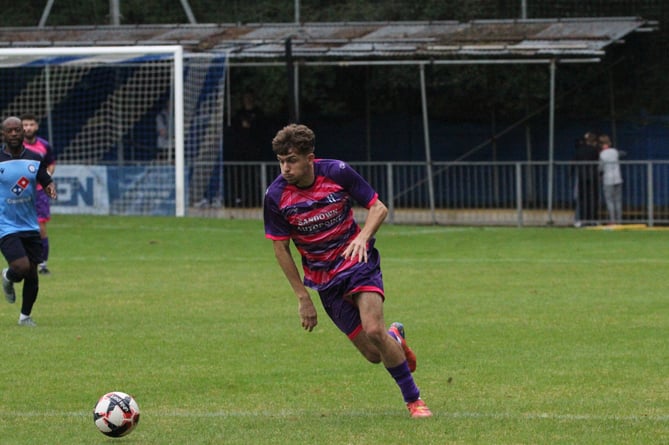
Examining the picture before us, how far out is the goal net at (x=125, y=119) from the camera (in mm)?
27297

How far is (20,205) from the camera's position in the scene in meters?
13.2

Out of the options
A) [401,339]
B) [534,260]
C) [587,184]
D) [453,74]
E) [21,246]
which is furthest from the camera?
[453,74]

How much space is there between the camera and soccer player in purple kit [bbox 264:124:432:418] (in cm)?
819

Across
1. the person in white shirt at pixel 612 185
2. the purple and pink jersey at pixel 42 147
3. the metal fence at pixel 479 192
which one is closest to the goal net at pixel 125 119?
the metal fence at pixel 479 192

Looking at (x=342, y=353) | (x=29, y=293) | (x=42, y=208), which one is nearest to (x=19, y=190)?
(x=29, y=293)

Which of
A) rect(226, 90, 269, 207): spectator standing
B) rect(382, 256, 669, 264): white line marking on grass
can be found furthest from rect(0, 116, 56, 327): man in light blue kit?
rect(226, 90, 269, 207): spectator standing

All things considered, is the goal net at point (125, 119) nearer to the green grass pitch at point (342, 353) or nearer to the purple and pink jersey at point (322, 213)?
the green grass pitch at point (342, 353)

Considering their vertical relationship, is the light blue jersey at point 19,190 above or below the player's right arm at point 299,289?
above

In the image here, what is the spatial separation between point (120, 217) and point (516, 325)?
51.2ft

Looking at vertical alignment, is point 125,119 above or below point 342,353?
above

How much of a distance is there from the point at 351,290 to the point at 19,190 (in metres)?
5.91

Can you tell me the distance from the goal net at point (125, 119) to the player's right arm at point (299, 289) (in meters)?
18.0

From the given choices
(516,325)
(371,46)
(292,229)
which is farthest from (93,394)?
(371,46)

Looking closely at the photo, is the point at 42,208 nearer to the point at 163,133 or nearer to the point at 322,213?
the point at 322,213
